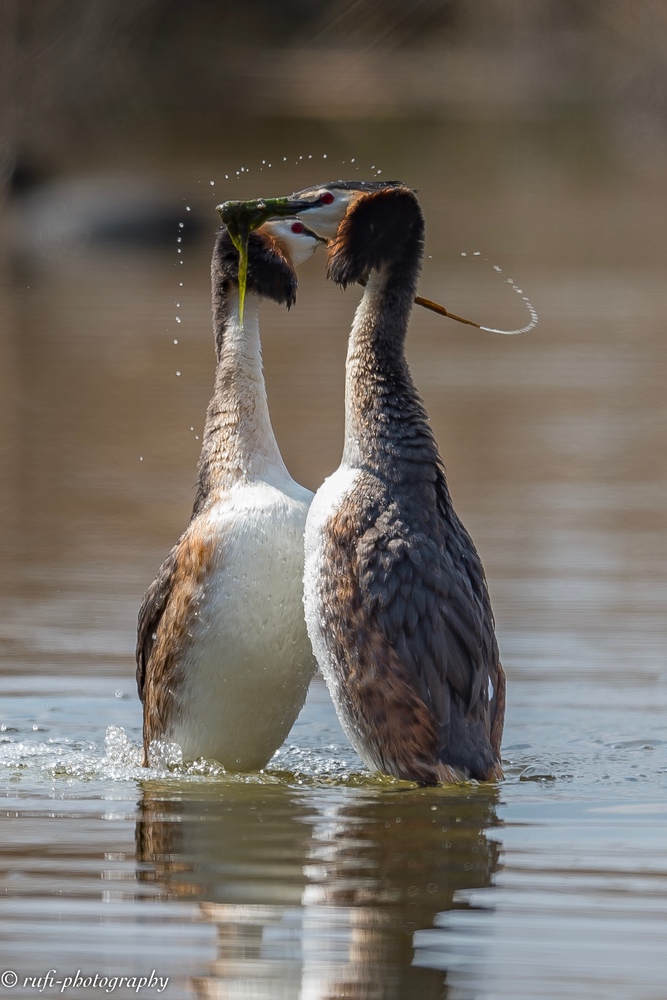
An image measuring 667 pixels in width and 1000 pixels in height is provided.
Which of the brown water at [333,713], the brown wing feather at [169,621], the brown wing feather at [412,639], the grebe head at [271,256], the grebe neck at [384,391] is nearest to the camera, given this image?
the brown water at [333,713]

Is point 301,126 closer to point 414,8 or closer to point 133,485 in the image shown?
point 414,8

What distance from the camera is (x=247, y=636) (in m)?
6.99

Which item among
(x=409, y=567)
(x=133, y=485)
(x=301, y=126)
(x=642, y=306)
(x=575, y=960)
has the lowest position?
(x=575, y=960)

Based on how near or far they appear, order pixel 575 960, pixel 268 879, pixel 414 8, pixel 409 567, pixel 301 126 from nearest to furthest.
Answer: pixel 575 960
pixel 268 879
pixel 409 567
pixel 414 8
pixel 301 126

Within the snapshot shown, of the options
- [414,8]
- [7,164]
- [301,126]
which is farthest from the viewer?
[301,126]

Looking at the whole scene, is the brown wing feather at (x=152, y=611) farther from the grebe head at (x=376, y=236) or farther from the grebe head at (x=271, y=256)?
the grebe head at (x=376, y=236)

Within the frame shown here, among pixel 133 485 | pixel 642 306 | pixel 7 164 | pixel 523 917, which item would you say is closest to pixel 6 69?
pixel 7 164

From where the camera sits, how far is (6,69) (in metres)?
27.9

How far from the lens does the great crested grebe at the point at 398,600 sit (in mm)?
6660

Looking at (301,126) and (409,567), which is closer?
(409,567)

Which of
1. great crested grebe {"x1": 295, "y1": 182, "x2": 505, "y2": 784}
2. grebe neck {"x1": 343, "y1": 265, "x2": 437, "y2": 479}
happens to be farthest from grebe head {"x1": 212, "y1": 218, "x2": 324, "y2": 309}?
great crested grebe {"x1": 295, "y1": 182, "x2": 505, "y2": 784}

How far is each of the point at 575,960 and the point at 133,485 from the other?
25.3 ft

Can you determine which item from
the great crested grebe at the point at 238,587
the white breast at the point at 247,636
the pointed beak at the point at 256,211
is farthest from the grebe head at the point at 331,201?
the white breast at the point at 247,636

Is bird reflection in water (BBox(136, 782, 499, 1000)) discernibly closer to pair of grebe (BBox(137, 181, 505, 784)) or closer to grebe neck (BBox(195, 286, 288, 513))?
pair of grebe (BBox(137, 181, 505, 784))
